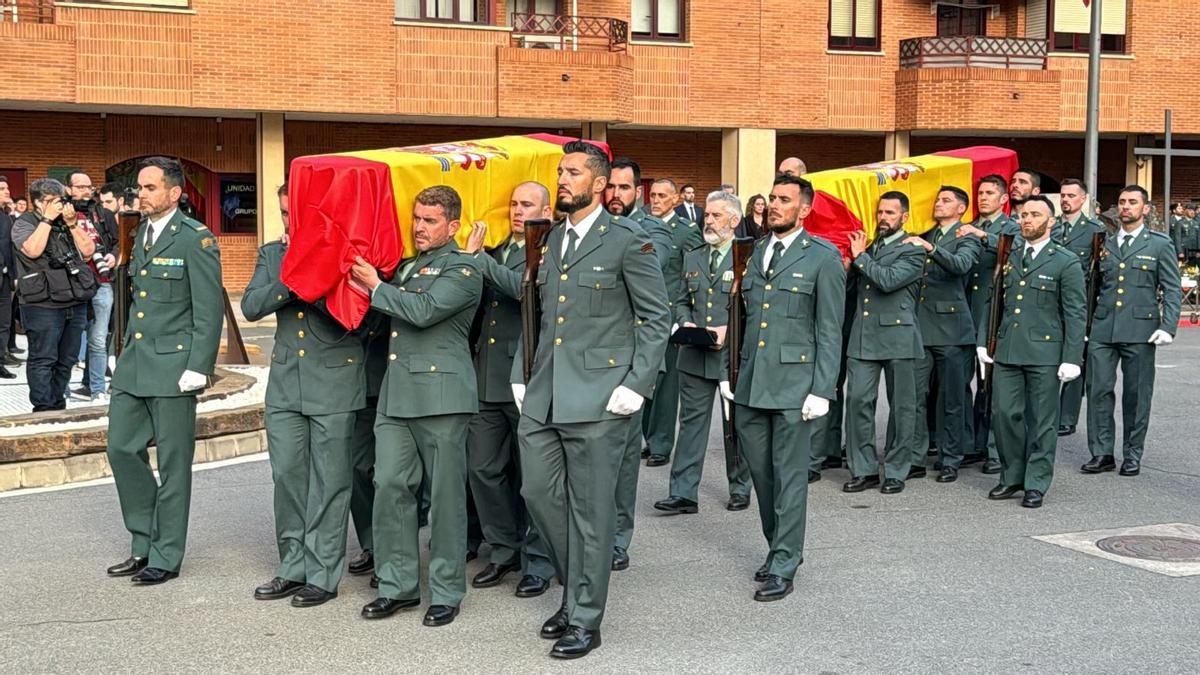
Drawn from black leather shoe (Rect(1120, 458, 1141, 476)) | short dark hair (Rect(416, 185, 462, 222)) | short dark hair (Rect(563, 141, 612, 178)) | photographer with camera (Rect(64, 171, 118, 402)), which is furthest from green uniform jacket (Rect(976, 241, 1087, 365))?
photographer with camera (Rect(64, 171, 118, 402))

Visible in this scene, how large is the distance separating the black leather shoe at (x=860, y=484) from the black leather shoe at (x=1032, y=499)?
1.00m

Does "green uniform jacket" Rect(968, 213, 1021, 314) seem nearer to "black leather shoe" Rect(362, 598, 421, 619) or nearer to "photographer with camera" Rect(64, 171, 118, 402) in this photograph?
"black leather shoe" Rect(362, 598, 421, 619)

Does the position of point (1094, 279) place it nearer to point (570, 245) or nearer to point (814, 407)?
point (814, 407)

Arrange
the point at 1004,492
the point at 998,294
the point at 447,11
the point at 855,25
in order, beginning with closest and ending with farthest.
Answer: the point at 1004,492, the point at 998,294, the point at 447,11, the point at 855,25

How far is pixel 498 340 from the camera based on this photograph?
7.27 metres

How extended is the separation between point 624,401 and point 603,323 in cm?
36

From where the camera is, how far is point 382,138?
101 feet

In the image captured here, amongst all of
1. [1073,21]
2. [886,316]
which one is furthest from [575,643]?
[1073,21]

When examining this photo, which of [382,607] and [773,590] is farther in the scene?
[773,590]

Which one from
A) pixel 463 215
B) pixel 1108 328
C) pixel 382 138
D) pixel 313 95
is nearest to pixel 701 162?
pixel 382 138

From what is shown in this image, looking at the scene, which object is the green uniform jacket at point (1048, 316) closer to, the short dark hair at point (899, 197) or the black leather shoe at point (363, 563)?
the short dark hair at point (899, 197)

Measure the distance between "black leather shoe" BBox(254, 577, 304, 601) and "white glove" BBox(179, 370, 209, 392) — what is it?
3.27ft

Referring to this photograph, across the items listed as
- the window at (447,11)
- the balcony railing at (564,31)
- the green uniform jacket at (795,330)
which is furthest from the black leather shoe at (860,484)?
the balcony railing at (564,31)

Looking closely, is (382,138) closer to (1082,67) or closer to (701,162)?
(701,162)
